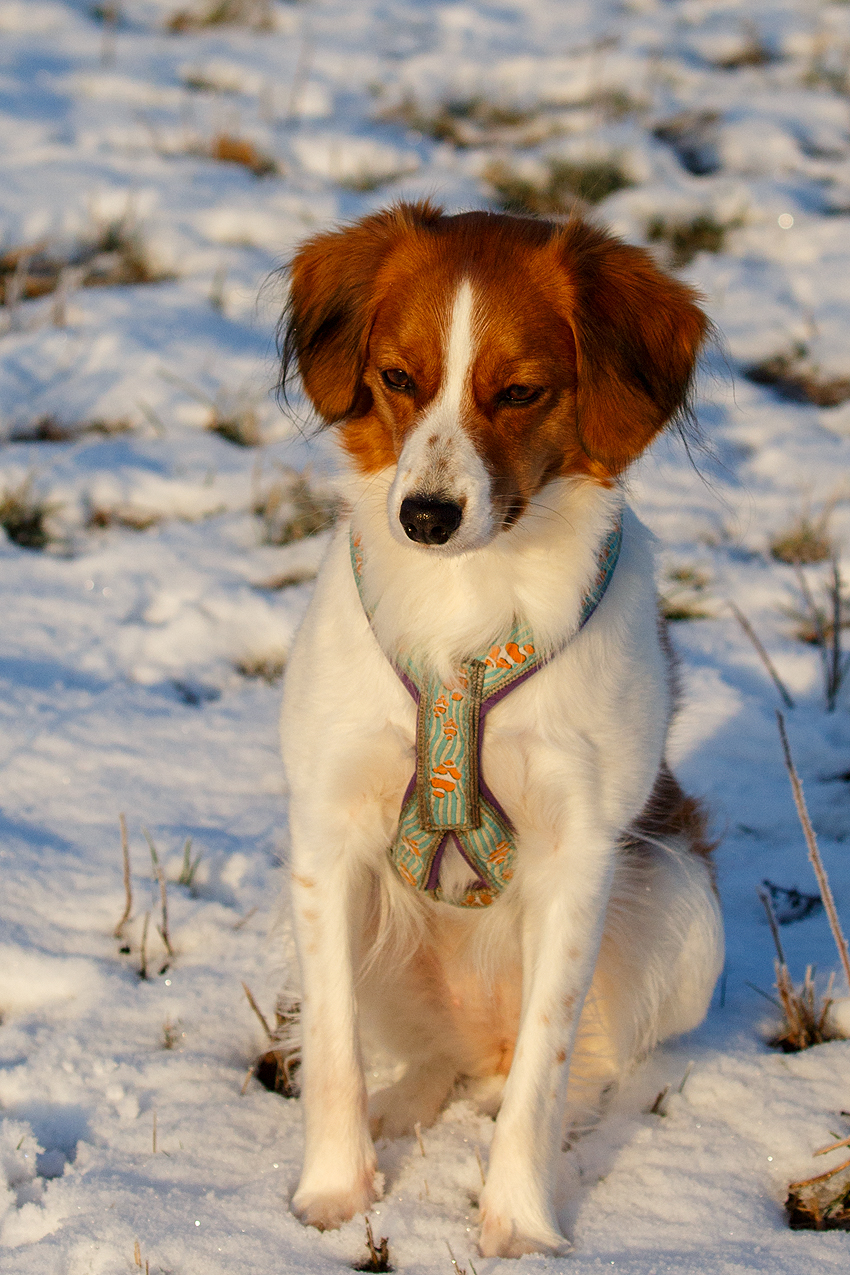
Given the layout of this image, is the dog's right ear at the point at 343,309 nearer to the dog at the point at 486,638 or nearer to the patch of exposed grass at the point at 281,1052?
the dog at the point at 486,638

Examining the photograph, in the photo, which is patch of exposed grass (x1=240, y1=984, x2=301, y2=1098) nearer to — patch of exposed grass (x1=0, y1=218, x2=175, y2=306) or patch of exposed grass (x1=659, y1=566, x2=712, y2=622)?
patch of exposed grass (x1=659, y1=566, x2=712, y2=622)

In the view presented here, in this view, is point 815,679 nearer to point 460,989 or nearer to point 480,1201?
point 460,989

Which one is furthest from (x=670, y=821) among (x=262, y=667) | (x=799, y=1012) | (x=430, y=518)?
(x=262, y=667)

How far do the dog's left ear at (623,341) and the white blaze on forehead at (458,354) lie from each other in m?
0.21

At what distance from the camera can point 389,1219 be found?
2258mm

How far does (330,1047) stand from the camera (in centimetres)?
237

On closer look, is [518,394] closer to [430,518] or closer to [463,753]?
[430,518]

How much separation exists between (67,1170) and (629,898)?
3.86 feet

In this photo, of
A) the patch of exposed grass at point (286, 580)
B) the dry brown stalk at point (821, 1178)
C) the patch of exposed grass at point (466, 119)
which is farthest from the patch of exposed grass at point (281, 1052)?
the patch of exposed grass at point (466, 119)

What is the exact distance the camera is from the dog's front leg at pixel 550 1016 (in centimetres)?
227

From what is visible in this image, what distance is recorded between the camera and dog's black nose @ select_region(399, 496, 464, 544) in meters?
2.12

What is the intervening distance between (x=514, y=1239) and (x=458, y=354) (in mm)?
1525

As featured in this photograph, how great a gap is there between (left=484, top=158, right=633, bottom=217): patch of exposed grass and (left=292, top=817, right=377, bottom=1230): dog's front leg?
486 cm

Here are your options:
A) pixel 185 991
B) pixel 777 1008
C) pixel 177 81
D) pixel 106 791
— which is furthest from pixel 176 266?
pixel 777 1008
